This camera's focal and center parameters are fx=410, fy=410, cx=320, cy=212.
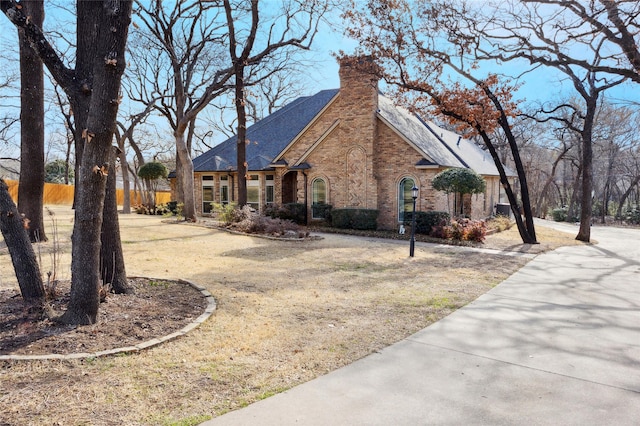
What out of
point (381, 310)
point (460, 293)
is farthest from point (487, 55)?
point (381, 310)

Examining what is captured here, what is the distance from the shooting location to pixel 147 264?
859 cm

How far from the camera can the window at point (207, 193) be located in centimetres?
2467

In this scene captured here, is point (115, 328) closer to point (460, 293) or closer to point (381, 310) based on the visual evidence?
point (381, 310)

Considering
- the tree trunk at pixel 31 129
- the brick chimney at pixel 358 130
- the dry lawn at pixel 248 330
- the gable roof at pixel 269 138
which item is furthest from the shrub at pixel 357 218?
the tree trunk at pixel 31 129

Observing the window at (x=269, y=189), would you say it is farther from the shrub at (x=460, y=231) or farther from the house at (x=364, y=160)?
the shrub at (x=460, y=231)

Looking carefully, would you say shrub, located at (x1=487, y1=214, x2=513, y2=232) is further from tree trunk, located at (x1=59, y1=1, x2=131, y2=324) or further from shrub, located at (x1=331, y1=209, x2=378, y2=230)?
tree trunk, located at (x1=59, y1=1, x2=131, y2=324)

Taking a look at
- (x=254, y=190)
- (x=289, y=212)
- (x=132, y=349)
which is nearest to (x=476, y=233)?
(x=289, y=212)

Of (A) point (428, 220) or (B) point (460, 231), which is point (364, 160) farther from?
(B) point (460, 231)

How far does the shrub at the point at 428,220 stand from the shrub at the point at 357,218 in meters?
1.89

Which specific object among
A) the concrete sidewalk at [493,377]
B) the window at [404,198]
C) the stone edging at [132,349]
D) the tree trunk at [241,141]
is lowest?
the concrete sidewalk at [493,377]

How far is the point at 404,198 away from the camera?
17.7 metres

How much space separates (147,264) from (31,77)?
553cm

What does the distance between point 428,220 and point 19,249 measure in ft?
44.8

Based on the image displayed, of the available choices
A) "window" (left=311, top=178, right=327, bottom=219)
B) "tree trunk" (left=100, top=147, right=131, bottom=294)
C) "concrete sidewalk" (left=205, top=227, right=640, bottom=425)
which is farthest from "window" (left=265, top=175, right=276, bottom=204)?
"concrete sidewalk" (left=205, top=227, right=640, bottom=425)
